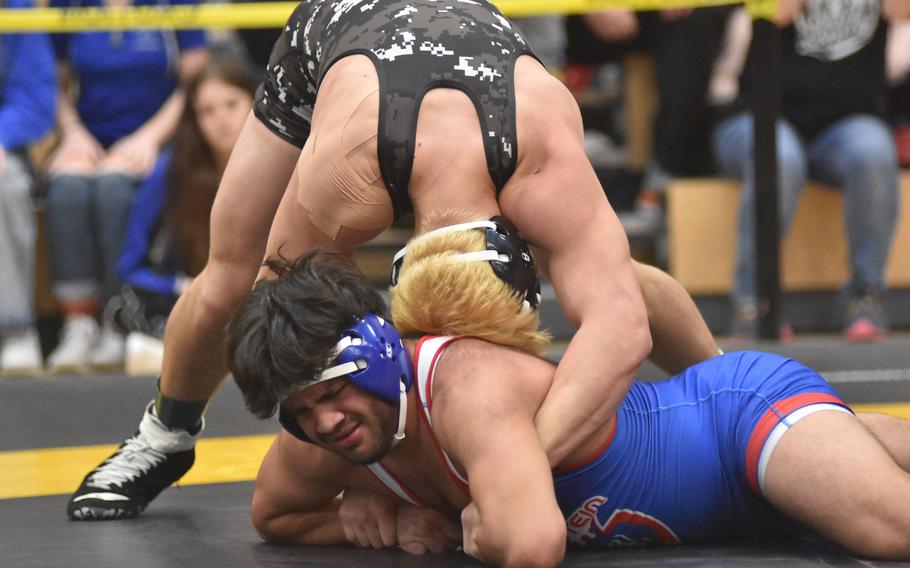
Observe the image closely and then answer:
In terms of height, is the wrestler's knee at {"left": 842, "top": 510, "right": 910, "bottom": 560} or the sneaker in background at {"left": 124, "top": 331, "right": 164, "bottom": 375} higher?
the wrestler's knee at {"left": 842, "top": 510, "right": 910, "bottom": 560}

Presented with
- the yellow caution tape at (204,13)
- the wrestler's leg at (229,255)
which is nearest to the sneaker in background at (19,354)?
the yellow caution tape at (204,13)

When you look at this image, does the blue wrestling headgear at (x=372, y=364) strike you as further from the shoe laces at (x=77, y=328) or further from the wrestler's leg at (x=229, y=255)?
the shoe laces at (x=77, y=328)

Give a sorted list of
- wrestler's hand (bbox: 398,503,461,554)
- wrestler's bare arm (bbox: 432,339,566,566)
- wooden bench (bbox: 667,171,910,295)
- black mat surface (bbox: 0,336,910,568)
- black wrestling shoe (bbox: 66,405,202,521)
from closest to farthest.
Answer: wrestler's bare arm (bbox: 432,339,566,566) → black mat surface (bbox: 0,336,910,568) → wrestler's hand (bbox: 398,503,461,554) → black wrestling shoe (bbox: 66,405,202,521) → wooden bench (bbox: 667,171,910,295)

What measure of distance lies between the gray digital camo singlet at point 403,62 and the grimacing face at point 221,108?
87.9 inches

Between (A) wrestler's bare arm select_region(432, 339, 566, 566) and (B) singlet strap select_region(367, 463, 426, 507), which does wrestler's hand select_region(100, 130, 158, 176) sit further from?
(A) wrestler's bare arm select_region(432, 339, 566, 566)

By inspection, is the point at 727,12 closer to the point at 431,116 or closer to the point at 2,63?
the point at 2,63

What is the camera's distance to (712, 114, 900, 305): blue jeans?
199 inches

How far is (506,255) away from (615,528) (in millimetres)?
512

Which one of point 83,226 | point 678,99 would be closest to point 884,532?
point 678,99

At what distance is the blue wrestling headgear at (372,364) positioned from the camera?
7.25ft

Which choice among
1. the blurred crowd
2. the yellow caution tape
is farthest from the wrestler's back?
the blurred crowd

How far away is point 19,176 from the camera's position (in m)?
5.11

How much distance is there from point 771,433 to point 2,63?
3870mm

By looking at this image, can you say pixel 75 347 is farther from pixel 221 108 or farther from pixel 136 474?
pixel 136 474
